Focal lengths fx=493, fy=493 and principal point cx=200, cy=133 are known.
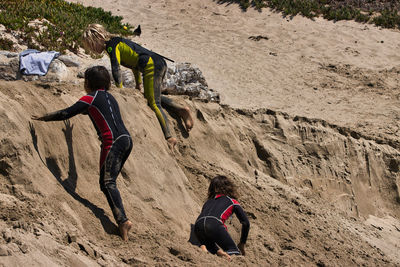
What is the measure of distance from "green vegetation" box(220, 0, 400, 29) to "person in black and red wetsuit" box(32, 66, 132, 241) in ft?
50.3

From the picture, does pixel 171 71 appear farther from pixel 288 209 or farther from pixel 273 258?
pixel 273 258

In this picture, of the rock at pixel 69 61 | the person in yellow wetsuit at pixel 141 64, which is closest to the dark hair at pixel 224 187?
the person in yellow wetsuit at pixel 141 64

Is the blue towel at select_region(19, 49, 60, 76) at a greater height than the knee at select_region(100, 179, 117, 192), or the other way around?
the blue towel at select_region(19, 49, 60, 76)

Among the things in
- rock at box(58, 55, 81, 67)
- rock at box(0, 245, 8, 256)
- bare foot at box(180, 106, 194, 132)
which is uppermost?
rock at box(58, 55, 81, 67)

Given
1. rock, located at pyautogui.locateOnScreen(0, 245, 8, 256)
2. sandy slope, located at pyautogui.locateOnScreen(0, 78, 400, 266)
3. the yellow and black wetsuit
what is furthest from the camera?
the yellow and black wetsuit

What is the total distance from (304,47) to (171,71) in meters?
9.28

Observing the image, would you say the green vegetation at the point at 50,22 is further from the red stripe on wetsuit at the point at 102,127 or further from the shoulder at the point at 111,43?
the red stripe on wetsuit at the point at 102,127

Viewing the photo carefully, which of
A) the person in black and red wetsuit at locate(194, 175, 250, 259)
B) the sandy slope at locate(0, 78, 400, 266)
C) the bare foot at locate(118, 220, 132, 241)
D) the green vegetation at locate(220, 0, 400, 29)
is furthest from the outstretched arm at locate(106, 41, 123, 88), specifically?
the green vegetation at locate(220, 0, 400, 29)

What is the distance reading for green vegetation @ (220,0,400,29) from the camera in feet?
60.8

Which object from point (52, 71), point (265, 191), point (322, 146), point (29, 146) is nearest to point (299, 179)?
point (322, 146)

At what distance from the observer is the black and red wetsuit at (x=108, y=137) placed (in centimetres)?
442

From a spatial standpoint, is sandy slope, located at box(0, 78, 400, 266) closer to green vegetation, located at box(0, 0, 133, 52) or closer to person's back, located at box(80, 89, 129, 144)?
person's back, located at box(80, 89, 129, 144)

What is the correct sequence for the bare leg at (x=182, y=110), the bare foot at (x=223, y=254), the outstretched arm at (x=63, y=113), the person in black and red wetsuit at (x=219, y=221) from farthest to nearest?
the bare leg at (x=182, y=110), the person in black and red wetsuit at (x=219, y=221), the bare foot at (x=223, y=254), the outstretched arm at (x=63, y=113)

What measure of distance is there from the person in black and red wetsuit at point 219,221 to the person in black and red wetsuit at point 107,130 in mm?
917
